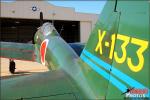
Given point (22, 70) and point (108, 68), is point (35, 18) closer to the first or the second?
point (22, 70)

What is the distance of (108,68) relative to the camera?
3.36 metres

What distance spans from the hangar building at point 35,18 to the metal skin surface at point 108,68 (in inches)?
892

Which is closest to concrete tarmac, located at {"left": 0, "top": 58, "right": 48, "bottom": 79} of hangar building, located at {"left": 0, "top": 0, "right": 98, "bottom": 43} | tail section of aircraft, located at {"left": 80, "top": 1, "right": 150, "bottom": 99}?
tail section of aircraft, located at {"left": 80, "top": 1, "right": 150, "bottom": 99}

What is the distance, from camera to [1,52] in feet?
39.9

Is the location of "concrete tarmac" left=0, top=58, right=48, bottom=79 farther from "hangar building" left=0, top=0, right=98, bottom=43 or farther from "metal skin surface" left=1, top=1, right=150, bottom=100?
"hangar building" left=0, top=0, right=98, bottom=43

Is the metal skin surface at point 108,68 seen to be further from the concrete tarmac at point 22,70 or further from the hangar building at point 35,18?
the hangar building at point 35,18

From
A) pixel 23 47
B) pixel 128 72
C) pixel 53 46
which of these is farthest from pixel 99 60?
pixel 23 47

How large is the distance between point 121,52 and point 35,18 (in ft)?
110

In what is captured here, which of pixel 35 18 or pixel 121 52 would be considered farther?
pixel 35 18

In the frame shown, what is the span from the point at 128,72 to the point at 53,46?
4507 millimetres

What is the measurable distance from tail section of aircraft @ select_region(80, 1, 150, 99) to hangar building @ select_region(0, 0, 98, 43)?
2306 cm

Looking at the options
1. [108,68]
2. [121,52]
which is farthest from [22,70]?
[121,52]

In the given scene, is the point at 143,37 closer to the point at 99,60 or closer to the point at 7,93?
the point at 99,60

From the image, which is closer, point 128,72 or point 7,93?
point 128,72
